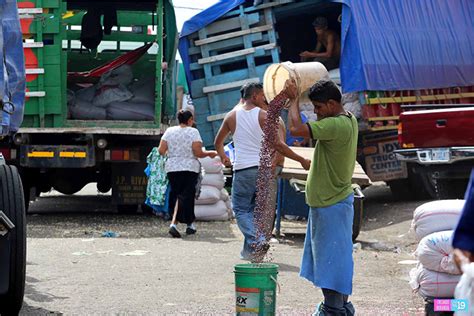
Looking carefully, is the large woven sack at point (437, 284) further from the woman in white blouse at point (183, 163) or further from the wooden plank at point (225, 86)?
the wooden plank at point (225, 86)

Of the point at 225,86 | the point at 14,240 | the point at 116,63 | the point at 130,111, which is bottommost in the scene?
the point at 14,240

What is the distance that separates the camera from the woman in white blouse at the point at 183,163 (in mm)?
13094

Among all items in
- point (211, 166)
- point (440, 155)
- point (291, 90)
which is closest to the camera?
point (291, 90)

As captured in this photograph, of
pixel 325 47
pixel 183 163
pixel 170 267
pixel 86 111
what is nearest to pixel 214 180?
pixel 86 111

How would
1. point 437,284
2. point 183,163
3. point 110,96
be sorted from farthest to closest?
point 110,96
point 183,163
point 437,284

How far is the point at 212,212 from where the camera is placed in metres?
15.5

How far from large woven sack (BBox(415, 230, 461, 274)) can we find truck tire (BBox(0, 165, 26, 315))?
8.47ft

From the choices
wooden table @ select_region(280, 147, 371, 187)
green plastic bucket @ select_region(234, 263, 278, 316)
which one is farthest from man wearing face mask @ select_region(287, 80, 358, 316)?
wooden table @ select_region(280, 147, 371, 187)

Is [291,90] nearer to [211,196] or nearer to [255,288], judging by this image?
[255,288]

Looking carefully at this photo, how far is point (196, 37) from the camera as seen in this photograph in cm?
1634

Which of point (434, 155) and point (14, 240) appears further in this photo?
point (434, 155)

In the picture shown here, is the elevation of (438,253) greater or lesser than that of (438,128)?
lesser

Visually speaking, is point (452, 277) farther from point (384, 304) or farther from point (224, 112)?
point (224, 112)

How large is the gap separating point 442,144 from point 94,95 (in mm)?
5451
